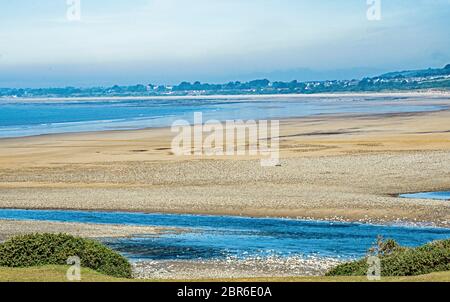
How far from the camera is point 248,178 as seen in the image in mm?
40406

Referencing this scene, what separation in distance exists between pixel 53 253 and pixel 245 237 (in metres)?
10.4

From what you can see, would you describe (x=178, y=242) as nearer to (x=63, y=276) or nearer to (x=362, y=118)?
(x=63, y=276)

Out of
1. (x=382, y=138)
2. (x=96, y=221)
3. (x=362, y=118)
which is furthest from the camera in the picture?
(x=362, y=118)

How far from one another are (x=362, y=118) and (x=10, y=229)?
61263 millimetres

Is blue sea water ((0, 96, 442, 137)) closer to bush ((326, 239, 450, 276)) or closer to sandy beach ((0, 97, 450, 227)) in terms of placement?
sandy beach ((0, 97, 450, 227))

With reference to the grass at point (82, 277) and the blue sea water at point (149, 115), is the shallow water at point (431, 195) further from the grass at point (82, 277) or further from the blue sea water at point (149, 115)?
the blue sea water at point (149, 115)

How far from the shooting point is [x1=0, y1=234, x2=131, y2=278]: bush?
1767cm

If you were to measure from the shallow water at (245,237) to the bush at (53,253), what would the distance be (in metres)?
5.47

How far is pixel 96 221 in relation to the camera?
30969mm

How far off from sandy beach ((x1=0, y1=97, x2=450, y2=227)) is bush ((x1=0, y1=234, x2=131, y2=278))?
14033 mm

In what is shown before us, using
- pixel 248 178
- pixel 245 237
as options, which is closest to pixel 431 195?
pixel 248 178

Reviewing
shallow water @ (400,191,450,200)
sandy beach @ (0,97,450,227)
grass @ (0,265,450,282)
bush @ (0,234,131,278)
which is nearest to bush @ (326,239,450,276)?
grass @ (0,265,450,282)

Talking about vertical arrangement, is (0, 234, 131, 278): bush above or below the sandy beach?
above
